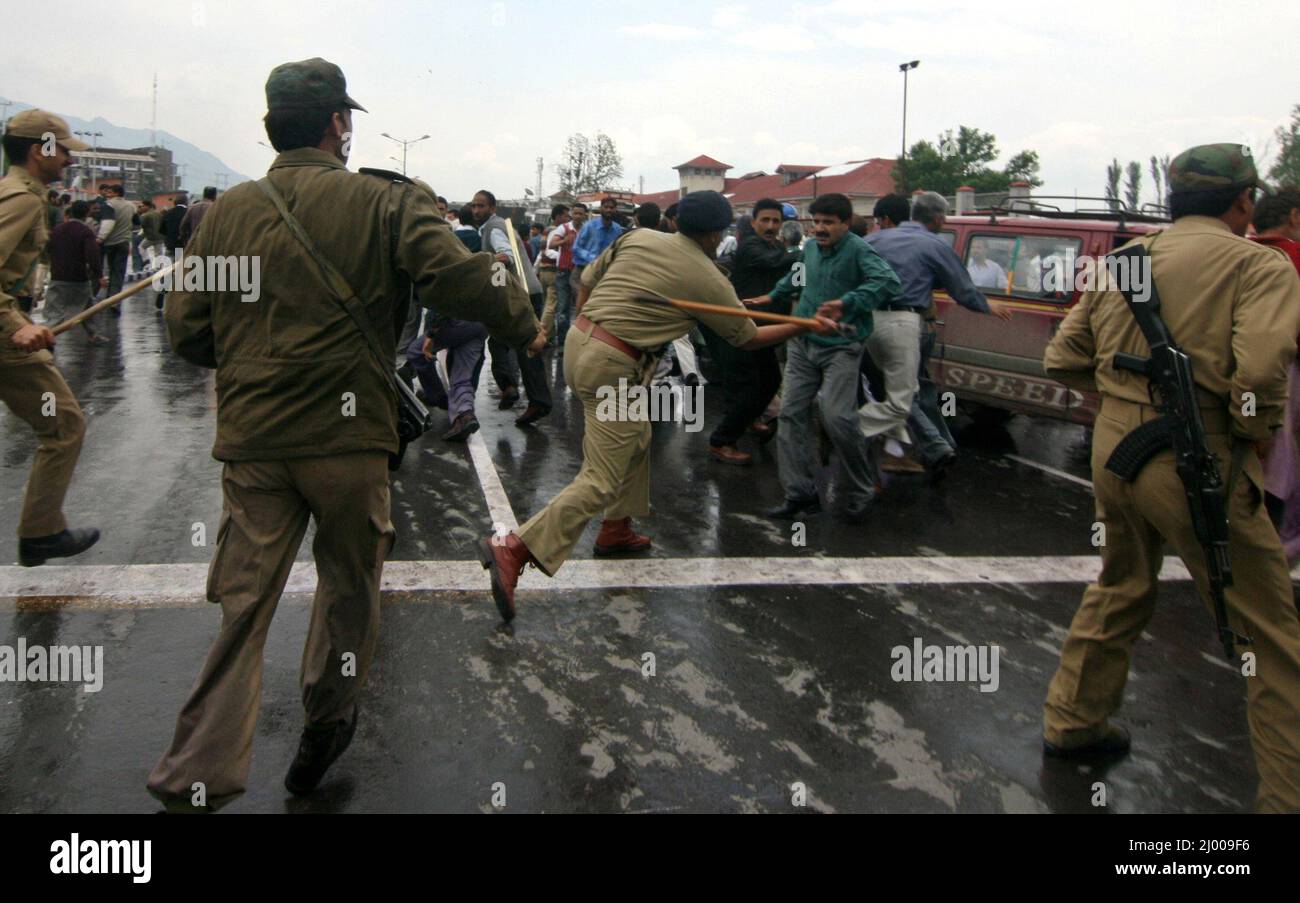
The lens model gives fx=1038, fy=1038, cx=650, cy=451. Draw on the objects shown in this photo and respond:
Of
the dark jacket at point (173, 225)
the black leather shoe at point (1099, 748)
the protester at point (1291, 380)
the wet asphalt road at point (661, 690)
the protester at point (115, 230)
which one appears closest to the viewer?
the wet asphalt road at point (661, 690)

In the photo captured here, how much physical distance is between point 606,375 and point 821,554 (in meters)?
1.69

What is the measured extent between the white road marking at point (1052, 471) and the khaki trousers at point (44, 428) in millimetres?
6346

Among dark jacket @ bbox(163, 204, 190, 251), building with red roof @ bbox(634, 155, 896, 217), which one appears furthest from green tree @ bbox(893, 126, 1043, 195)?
dark jacket @ bbox(163, 204, 190, 251)

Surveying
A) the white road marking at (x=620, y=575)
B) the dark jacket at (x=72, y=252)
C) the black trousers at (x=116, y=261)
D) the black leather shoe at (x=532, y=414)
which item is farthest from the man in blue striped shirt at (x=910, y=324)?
the black trousers at (x=116, y=261)

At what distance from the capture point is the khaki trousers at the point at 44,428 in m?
4.79

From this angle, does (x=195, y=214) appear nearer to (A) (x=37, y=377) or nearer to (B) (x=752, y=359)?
(B) (x=752, y=359)

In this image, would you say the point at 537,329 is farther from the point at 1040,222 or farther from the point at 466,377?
the point at 1040,222

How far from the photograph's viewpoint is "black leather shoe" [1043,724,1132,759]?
136 inches

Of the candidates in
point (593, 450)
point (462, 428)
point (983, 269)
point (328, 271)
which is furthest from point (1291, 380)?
point (462, 428)

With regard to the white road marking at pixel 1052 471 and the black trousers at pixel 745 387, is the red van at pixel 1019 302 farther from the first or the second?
the black trousers at pixel 745 387

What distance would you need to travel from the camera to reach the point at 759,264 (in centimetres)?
796

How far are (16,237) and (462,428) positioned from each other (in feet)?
13.0
